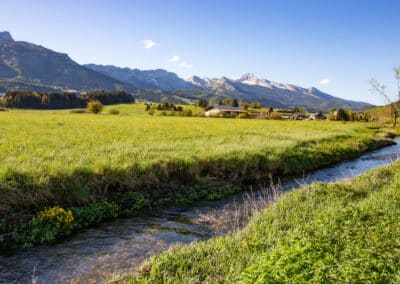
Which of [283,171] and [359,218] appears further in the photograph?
[283,171]

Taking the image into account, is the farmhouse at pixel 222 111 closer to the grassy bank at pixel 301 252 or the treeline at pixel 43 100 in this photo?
the treeline at pixel 43 100

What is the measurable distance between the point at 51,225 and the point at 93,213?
1758 millimetres

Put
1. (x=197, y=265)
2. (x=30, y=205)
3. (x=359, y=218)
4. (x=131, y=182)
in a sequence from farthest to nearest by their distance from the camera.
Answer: (x=131, y=182), (x=30, y=205), (x=359, y=218), (x=197, y=265)

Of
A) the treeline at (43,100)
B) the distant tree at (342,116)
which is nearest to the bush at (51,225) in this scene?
the distant tree at (342,116)

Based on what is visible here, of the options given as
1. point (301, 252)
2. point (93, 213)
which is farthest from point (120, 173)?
point (301, 252)

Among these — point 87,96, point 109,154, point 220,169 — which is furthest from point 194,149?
point 87,96

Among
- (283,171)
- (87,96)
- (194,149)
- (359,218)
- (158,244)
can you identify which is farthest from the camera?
(87,96)

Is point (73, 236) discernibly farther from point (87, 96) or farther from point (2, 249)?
point (87, 96)

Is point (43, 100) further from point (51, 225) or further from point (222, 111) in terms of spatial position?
point (51, 225)

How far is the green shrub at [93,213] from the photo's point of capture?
12266mm

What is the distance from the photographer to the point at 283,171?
76.5 feet

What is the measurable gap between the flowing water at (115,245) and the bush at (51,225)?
15.6 inches

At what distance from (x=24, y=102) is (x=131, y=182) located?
5252 inches

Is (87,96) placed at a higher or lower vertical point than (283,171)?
higher
